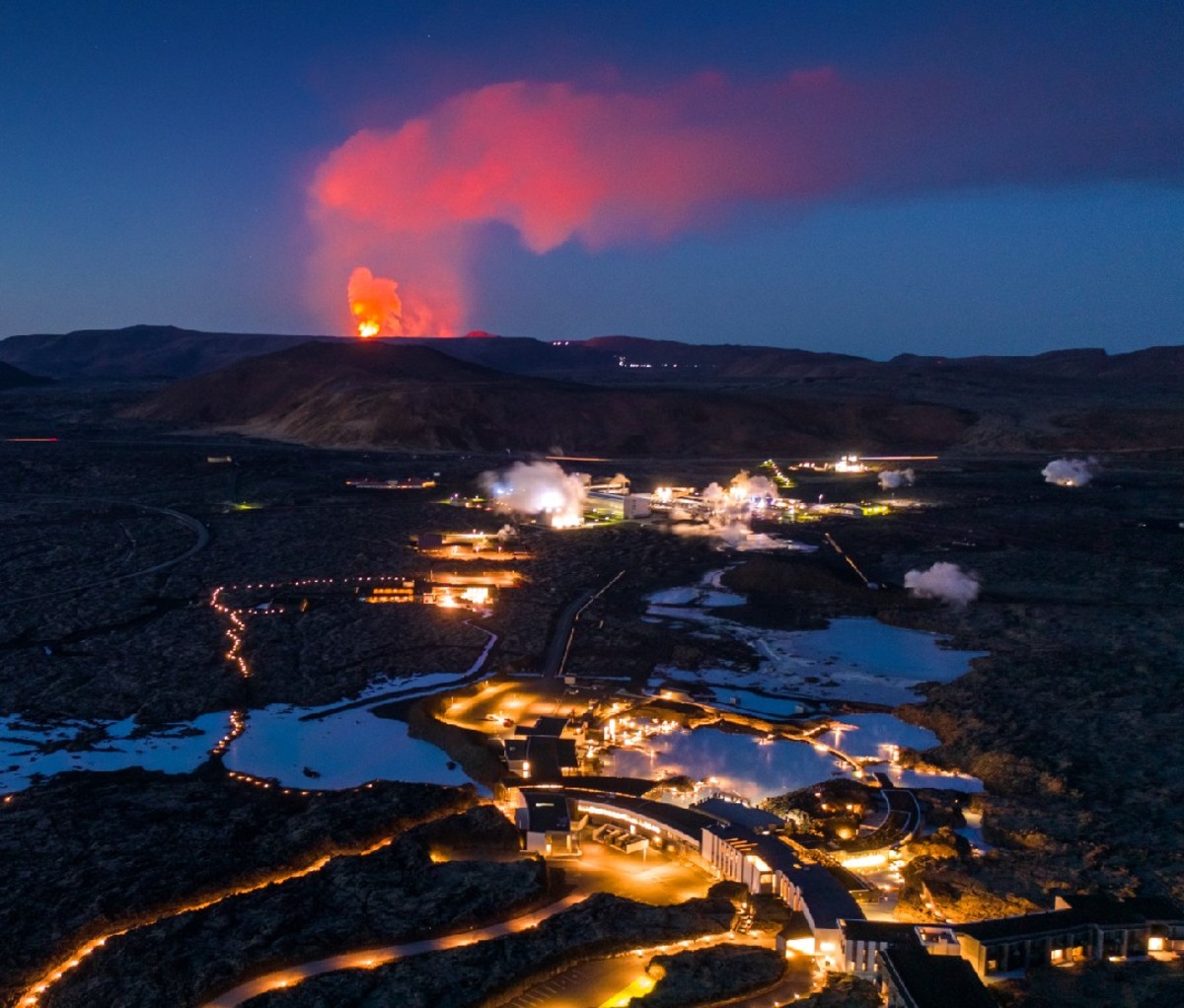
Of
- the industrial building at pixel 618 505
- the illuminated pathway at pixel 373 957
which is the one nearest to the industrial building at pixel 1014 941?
the illuminated pathway at pixel 373 957

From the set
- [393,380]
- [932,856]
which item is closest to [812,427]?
[393,380]

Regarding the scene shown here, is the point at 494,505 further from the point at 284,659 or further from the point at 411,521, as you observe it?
the point at 284,659

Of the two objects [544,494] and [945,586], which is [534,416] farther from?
[945,586]

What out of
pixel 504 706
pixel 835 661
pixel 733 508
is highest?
pixel 733 508

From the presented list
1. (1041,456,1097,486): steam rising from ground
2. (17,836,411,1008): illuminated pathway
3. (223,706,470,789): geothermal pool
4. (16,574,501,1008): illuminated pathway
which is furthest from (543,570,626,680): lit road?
(1041,456,1097,486): steam rising from ground

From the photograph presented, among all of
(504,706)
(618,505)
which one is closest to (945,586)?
(504,706)

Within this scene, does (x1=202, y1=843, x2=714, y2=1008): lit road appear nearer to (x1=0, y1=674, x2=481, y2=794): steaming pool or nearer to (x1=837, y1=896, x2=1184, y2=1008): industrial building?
(x1=837, y1=896, x2=1184, y2=1008): industrial building
